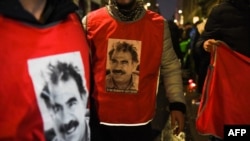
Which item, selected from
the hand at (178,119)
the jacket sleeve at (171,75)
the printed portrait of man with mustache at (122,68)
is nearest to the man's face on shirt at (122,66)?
the printed portrait of man with mustache at (122,68)

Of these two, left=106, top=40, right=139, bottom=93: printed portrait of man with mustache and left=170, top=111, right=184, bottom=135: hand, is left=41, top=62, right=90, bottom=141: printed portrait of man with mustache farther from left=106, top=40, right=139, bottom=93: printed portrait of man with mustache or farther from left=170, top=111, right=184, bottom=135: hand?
left=170, top=111, right=184, bottom=135: hand

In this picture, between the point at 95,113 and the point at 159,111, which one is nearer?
the point at 95,113

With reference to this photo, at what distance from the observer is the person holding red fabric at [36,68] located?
72.0 inches

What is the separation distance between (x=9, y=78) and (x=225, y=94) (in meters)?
2.58

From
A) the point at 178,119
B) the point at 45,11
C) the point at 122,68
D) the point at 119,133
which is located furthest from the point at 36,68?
the point at 178,119

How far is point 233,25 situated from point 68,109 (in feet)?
7.97

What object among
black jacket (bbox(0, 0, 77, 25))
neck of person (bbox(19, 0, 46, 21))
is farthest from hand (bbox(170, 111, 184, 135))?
neck of person (bbox(19, 0, 46, 21))

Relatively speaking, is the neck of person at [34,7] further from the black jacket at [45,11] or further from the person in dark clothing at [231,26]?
the person in dark clothing at [231,26]

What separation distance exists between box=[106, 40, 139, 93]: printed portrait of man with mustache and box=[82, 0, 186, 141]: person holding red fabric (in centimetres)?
1

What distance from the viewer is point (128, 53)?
11.0 ft

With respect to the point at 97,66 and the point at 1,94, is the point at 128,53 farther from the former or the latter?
the point at 1,94

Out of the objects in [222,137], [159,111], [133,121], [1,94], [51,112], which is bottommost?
[159,111]

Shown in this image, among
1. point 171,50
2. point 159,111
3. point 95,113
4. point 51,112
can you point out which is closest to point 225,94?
point 171,50

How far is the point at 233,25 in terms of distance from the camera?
3988mm
